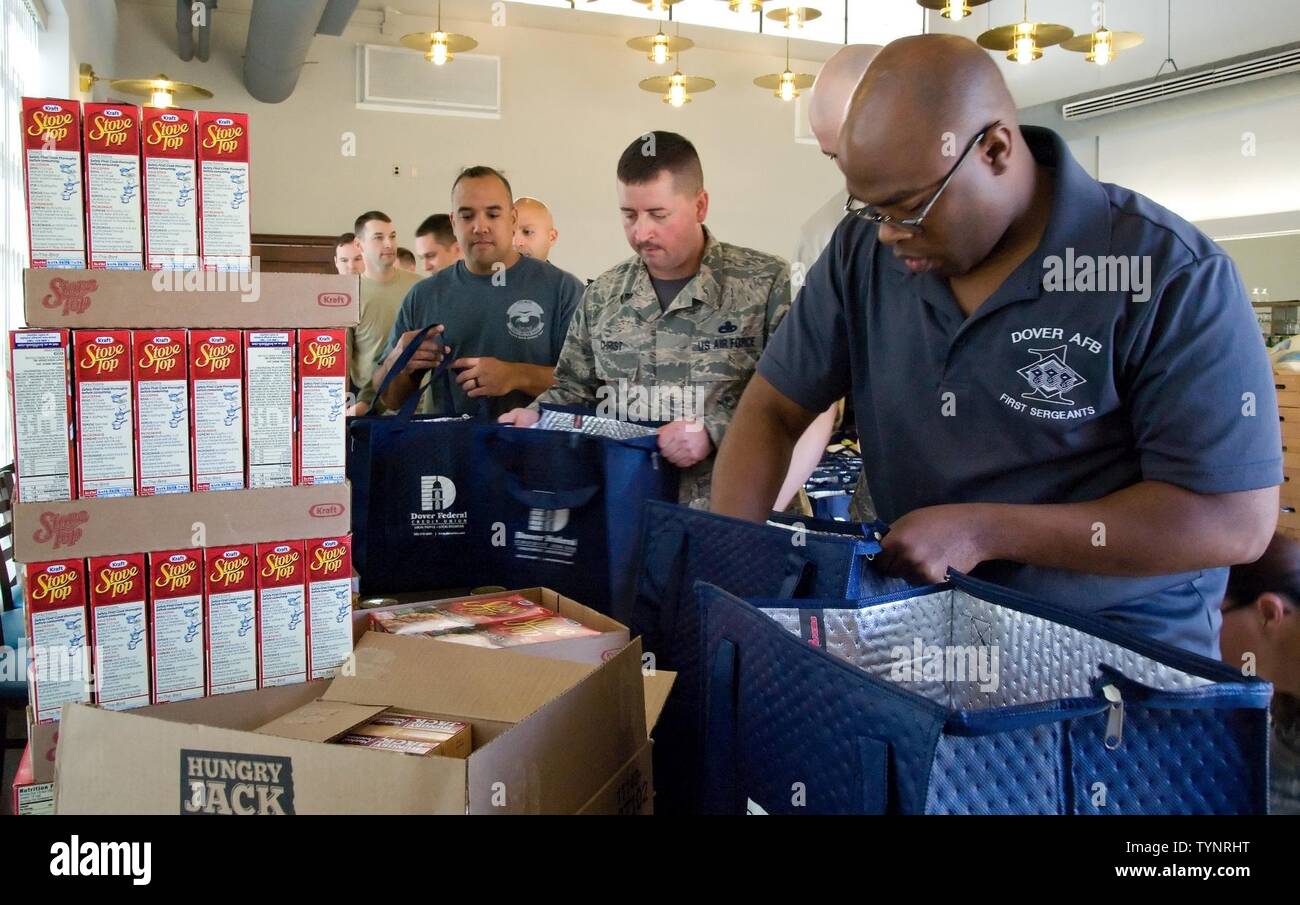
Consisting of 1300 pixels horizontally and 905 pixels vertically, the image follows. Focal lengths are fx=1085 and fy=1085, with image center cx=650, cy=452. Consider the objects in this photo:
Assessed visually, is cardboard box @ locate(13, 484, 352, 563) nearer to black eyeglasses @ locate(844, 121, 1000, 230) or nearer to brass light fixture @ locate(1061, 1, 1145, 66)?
black eyeglasses @ locate(844, 121, 1000, 230)

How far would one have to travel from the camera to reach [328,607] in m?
1.90

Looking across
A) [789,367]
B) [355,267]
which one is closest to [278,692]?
[789,367]

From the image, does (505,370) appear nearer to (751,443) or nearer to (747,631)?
(751,443)

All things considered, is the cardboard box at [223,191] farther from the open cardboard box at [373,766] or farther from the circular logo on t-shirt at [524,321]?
the circular logo on t-shirt at [524,321]

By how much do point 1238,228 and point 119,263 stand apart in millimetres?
9192

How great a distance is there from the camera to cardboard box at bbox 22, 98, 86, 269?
1.66 metres

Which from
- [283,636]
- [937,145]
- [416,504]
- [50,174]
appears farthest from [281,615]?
[937,145]

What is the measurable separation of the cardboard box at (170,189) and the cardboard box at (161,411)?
126 millimetres

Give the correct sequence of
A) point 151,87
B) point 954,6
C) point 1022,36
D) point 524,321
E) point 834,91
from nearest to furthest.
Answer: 1. point 834,91
2. point 524,321
3. point 954,6
4. point 1022,36
5. point 151,87

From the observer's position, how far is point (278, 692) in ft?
6.14

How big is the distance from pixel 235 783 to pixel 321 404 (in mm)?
789

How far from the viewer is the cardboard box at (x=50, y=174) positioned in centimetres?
166

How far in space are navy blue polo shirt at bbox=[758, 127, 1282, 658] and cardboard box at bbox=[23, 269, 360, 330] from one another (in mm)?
927

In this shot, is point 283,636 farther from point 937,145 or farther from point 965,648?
point 937,145
